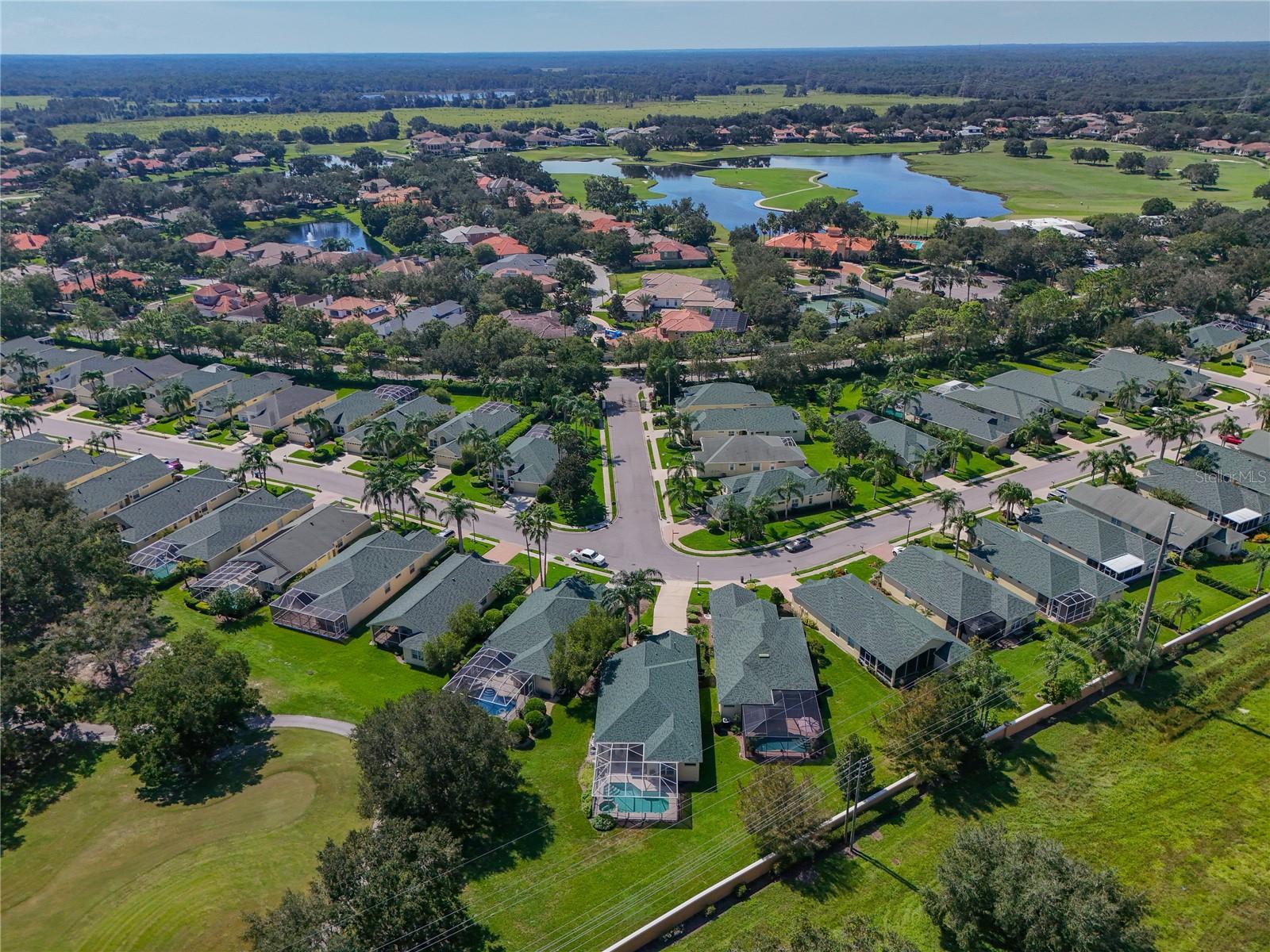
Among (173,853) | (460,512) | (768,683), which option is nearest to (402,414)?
(460,512)

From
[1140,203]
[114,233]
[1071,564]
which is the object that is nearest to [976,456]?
[1071,564]

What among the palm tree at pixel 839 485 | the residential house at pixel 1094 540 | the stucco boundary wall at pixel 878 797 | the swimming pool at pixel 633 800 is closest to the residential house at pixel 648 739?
the swimming pool at pixel 633 800

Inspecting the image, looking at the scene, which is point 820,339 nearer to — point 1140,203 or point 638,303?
point 638,303

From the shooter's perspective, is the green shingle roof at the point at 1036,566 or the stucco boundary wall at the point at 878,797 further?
the green shingle roof at the point at 1036,566

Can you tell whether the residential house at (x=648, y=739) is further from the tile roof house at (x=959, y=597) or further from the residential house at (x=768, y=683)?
the tile roof house at (x=959, y=597)

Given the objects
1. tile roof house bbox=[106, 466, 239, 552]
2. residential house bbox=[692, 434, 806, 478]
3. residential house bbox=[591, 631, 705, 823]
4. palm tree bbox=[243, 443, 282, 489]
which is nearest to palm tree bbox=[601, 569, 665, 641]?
residential house bbox=[591, 631, 705, 823]

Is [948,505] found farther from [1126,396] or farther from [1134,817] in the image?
[1126,396]
